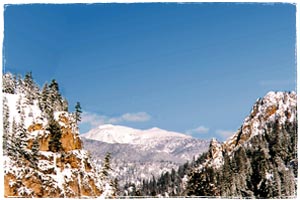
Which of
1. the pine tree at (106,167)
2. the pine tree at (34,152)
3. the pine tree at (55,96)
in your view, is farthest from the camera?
the pine tree at (106,167)

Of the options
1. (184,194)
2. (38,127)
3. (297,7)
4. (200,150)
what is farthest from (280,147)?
(38,127)

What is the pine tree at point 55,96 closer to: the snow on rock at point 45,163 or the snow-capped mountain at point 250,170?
the snow on rock at point 45,163

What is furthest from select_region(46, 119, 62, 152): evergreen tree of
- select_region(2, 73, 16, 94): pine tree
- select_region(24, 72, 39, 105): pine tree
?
select_region(2, 73, 16, 94): pine tree

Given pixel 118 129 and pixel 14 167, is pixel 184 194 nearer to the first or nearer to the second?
pixel 118 129

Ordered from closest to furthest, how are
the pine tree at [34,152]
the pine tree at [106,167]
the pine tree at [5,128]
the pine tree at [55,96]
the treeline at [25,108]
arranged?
the pine tree at [5,128] < the treeline at [25,108] < the pine tree at [34,152] < the pine tree at [55,96] < the pine tree at [106,167]

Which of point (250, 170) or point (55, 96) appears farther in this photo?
point (250, 170)

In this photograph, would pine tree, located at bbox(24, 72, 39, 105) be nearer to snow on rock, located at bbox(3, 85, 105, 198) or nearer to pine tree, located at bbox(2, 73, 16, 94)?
snow on rock, located at bbox(3, 85, 105, 198)

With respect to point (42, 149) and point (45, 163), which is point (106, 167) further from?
point (42, 149)

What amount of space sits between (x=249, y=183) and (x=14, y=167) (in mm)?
3746

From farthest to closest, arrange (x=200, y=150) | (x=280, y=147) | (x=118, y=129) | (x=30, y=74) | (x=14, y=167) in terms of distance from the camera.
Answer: (x=280, y=147)
(x=200, y=150)
(x=118, y=129)
(x=30, y=74)
(x=14, y=167)

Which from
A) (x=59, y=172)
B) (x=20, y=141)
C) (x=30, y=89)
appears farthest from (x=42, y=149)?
(x=30, y=89)

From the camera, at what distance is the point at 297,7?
6.77m

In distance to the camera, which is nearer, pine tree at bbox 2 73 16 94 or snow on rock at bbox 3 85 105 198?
snow on rock at bbox 3 85 105 198

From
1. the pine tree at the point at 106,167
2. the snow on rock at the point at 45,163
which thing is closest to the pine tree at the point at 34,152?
the snow on rock at the point at 45,163
